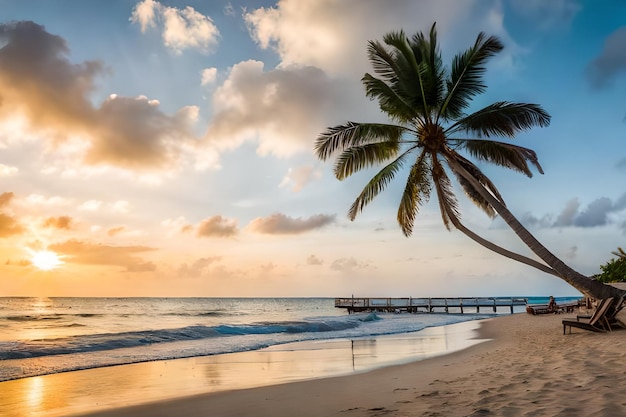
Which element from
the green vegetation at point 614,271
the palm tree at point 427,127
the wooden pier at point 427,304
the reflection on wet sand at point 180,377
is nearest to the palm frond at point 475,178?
the palm tree at point 427,127

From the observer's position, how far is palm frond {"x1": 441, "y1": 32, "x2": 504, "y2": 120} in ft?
43.0

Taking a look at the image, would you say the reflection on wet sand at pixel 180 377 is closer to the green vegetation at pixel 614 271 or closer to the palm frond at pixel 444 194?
the palm frond at pixel 444 194

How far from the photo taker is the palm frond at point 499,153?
1295cm

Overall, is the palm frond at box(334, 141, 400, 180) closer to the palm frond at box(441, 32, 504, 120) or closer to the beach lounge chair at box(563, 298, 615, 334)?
the palm frond at box(441, 32, 504, 120)

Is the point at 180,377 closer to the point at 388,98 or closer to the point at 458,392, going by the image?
the point at 458,392

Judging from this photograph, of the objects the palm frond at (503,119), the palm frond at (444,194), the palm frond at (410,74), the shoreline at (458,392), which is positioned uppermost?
the palm frond at (410,74)

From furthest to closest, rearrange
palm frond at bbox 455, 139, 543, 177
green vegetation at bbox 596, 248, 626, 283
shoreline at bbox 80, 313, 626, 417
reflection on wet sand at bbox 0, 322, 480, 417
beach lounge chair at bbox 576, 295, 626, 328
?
1. green vegetation at bbox 596, 248, 626, 283
2. palm frond at bbox 455, 139, 543, 177
3. beach lounge chair at bbox 576, 295, 626, 328
4. reflection on wet sand at bbox 0, 322, 480, 417
5. shoreline at bbox 80, 313, 626, 417

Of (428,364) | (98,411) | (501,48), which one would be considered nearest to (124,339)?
(98,411)

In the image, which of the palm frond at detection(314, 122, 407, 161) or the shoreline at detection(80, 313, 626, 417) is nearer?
the shoreline at detection(80, 313, 626, 417)

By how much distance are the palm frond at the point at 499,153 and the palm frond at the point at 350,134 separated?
6.99ft

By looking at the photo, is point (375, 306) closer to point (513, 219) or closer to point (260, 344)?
point (260, 344)

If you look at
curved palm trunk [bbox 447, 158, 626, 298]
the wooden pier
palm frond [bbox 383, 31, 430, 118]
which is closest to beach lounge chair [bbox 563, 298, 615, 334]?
curved palm trunk [bbox 447, 158, 626, 298]

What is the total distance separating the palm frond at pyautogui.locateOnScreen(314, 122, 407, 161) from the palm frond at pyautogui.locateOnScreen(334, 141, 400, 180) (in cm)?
37

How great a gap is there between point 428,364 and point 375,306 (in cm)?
3860
